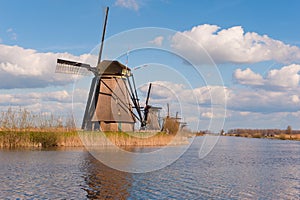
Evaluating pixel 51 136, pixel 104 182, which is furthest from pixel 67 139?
pixel 104 182

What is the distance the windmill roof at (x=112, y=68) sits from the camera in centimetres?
3145

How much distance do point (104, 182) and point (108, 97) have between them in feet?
60.9

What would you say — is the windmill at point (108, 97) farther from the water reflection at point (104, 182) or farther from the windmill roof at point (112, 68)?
the water reflection at point (104, 182)

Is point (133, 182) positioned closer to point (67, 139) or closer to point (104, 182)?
point (104, 182)

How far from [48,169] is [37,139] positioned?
998cm

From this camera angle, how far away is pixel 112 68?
31625 millimetres

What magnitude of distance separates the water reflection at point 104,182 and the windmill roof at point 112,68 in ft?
49.0

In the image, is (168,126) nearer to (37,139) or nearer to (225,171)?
(37,139)

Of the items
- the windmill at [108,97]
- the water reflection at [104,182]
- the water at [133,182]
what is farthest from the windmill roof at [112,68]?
the water reflection at [104,182]

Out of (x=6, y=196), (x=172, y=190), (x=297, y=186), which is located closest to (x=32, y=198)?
(x=6, y=196)

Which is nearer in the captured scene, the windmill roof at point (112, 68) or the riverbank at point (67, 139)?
the riverbank at point (67, 139)

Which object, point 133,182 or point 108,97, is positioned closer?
point 133,182

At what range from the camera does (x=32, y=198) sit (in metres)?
9.82

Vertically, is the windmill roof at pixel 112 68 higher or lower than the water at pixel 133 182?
higher
